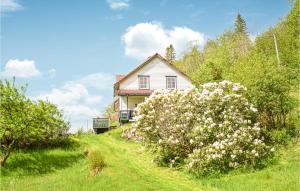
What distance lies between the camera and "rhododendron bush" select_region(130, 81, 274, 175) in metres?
22.1

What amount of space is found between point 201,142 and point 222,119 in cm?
252

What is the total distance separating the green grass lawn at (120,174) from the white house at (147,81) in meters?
18.0

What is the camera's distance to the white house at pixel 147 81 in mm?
50688

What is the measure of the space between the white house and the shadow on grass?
19.6 metres

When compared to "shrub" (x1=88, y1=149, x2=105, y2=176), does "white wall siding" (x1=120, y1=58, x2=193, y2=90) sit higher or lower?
higher

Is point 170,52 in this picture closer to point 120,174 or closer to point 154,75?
point 154,75

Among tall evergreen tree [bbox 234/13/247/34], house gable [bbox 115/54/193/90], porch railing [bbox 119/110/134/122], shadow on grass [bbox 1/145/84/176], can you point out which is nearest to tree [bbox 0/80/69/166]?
shadow on grass [bbox 1/145/84/176]

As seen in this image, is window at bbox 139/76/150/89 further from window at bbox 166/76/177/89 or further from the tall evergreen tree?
the tall evergreen tree

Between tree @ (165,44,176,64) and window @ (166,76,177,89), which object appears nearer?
window @ (166,76,177,89)

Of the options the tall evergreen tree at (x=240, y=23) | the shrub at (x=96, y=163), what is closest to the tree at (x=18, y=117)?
the shrub at (x=96, y=163)

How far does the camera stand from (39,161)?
92.6 feet

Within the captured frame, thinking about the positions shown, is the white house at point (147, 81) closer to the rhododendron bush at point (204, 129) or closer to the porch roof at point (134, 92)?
the porch roof at point (134, 92)

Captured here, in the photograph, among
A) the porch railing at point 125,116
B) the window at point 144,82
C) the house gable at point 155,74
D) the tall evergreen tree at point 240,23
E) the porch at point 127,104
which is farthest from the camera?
the tall evergreen tree at point 240,23

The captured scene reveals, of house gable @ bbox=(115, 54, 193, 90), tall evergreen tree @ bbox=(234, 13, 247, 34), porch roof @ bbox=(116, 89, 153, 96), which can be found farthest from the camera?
tall evergreen tree @ bbox=(234, 13, 247, 34)
